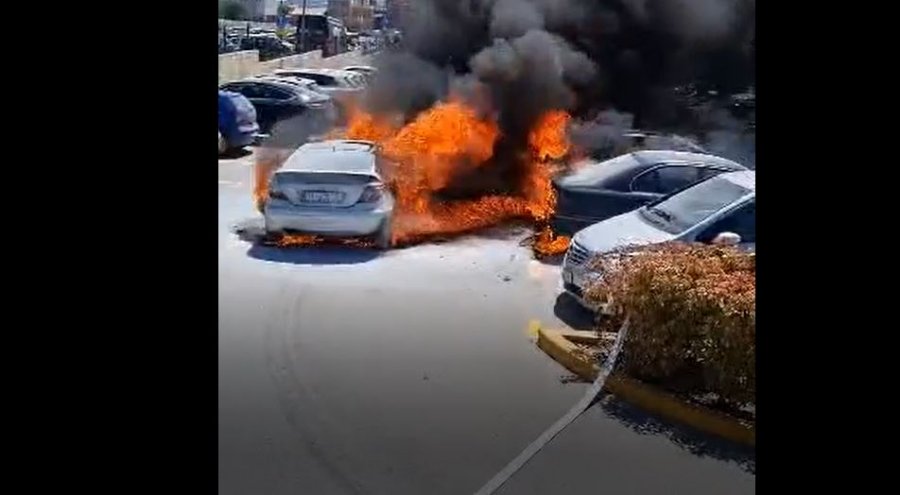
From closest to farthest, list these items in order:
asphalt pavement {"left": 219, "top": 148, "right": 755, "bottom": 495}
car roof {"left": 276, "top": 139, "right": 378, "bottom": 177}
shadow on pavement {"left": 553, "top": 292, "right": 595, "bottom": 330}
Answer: asphalt pavement {"left": 219, "top": 148, "right": 755, "bottom": 495}, shadow on pavement {"left": 553, "top": 292, "right": 595, "bottom": 330}, car roof {"left": 276, "top": 139, "right": 378, "bottom": 177}

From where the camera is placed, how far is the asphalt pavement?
277 cm

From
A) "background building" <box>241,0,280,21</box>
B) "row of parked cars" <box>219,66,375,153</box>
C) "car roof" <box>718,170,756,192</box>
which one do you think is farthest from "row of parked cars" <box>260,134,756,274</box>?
"background building" <box>241,0,280,21</box>

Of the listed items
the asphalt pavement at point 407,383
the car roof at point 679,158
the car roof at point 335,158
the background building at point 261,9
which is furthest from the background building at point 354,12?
the car roof at point 679,158

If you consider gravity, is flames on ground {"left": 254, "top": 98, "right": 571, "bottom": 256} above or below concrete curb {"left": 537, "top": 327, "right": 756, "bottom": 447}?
above

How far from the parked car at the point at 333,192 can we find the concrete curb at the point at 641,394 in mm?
635

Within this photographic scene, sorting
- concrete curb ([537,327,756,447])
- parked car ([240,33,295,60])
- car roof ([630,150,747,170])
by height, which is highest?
parked car ([240,33,295,60])

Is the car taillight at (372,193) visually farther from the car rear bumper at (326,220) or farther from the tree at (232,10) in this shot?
the tree at (232,10)

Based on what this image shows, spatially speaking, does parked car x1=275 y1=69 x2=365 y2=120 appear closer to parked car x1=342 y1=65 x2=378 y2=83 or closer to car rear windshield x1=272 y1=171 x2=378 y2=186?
parked car x1=342 y1=65 x2=378 y2=83

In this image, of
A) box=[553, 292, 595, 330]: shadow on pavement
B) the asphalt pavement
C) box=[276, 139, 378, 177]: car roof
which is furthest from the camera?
box=[276, 139, 378, 177]: car roof

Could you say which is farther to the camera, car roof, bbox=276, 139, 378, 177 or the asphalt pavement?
car roof, bbox=276, 139, 378, 177

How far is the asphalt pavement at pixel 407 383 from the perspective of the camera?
109 inches

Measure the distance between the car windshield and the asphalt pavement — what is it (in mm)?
380

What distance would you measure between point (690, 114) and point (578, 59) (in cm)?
39
